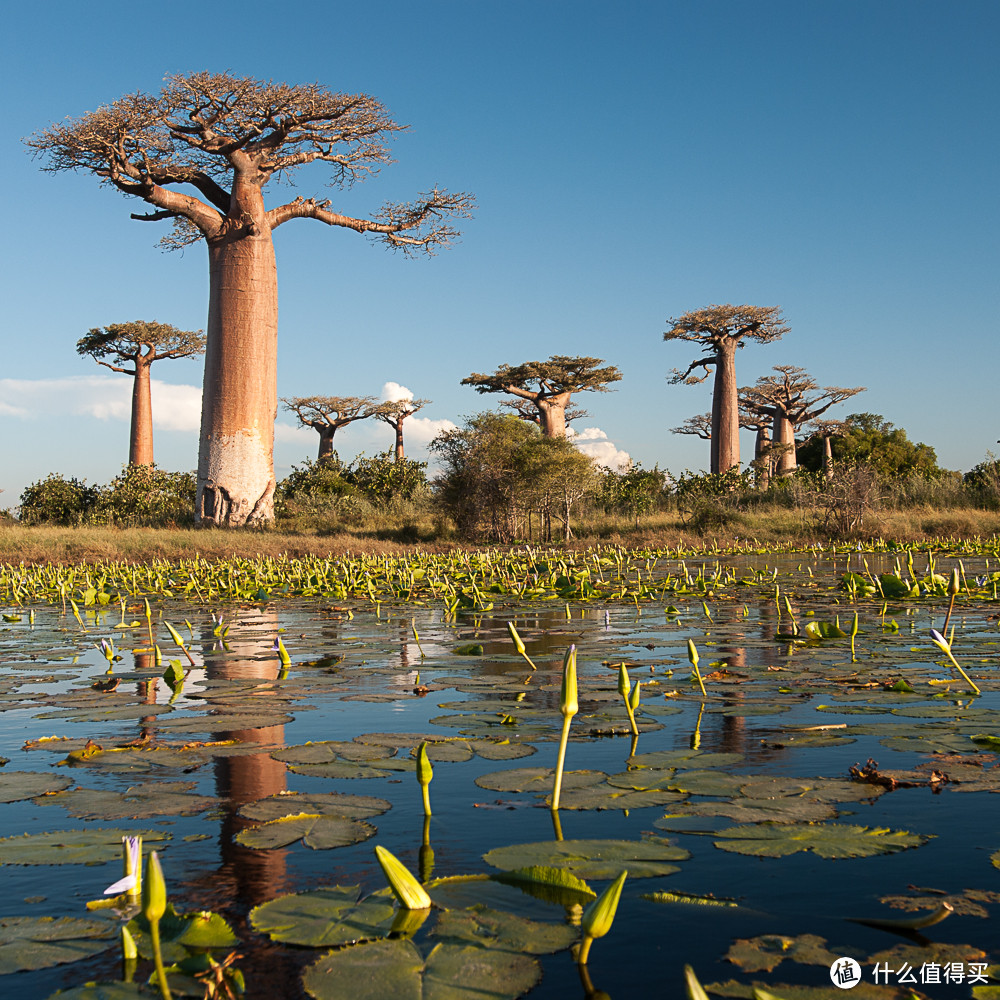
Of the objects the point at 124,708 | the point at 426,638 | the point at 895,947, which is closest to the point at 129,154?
the point at 426,638

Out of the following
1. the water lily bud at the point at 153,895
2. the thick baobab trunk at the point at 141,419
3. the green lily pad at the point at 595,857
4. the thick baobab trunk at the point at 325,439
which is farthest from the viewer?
the thick baobab trunk at the point at 325,439

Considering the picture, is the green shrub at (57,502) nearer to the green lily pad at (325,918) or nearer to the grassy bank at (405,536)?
the grassy bank at (405,536)

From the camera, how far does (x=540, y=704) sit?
2648 millimetres

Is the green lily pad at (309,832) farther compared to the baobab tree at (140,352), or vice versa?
the baobab tree at (140,352)

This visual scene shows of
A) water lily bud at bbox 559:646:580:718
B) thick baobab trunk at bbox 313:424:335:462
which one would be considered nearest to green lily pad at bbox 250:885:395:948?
water lily bud at bbox 559:646:580:718

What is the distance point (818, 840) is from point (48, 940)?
3.63 ft

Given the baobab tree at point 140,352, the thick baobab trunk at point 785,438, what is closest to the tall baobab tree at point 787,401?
the thick baobab trunk at point 785,438

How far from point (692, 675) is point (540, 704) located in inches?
27.4

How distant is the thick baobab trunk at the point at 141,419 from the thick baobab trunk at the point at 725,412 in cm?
1779

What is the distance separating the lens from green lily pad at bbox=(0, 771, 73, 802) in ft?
5.75

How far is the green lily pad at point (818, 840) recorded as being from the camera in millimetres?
1318

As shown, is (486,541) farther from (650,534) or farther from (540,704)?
(540,704)

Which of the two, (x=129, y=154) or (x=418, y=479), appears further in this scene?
(x=418, y=479)

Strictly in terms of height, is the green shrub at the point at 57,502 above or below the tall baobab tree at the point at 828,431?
below
